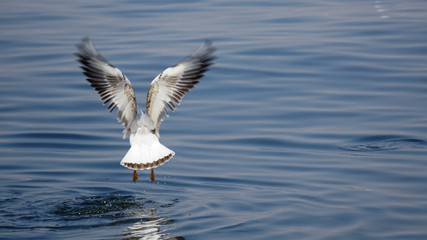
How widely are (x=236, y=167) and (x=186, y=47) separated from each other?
721cm

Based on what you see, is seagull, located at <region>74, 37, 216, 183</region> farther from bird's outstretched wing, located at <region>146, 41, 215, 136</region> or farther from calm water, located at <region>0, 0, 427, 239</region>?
calm water, located at <region>0, 0, 427, 239</region>

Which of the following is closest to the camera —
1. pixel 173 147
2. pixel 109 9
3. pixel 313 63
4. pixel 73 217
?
pixel 73 217

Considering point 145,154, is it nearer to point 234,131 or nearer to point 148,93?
point 148,93

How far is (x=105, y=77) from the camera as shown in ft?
31.4

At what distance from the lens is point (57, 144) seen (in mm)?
11727

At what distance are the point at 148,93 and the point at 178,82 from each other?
1.39 feet

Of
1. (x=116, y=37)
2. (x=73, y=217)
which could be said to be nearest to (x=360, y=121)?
(x=73, y=217)

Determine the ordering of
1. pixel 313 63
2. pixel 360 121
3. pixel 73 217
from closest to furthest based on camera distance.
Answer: pixel 73 217 < pixel 360 121 < pixel 313 63

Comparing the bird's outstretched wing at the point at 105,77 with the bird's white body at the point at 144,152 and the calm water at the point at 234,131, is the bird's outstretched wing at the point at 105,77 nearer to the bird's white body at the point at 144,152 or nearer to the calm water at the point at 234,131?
the bird's white body at the point at 144,152

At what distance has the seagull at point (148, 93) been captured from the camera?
367 inches

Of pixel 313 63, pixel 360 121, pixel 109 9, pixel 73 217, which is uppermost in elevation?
pixel 109 9

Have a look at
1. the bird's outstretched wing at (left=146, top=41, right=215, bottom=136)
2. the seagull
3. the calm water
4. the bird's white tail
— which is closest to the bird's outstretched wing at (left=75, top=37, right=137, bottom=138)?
the seagull

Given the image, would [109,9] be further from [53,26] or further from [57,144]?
[57,144]

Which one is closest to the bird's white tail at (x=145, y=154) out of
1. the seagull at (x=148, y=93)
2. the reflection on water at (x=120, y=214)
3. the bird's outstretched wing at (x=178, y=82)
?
the seagull at (x=148, y=93)
